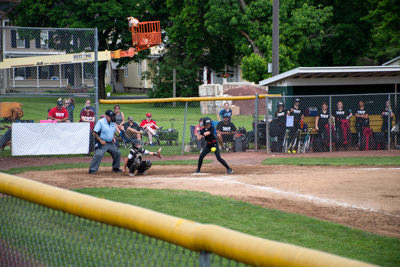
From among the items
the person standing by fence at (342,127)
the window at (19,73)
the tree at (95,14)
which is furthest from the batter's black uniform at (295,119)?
the tree at (95,14)

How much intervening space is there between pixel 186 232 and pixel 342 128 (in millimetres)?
18241

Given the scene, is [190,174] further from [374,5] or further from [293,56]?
[374,5]

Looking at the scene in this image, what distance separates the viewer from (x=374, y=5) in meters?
38.1

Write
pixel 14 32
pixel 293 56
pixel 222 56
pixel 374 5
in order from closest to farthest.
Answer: pixel 14 32, pixel 293 56, pixel 374 5, pixel 222 56

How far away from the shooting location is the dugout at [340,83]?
2041 centimetres

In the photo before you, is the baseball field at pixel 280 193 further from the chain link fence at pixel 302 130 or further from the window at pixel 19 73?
the window at pixel 19 73

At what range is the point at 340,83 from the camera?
21.4 meters

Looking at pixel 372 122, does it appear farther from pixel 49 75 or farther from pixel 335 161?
pixel 49 75

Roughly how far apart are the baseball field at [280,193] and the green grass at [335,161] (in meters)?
0.03

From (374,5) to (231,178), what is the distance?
95.2 feet

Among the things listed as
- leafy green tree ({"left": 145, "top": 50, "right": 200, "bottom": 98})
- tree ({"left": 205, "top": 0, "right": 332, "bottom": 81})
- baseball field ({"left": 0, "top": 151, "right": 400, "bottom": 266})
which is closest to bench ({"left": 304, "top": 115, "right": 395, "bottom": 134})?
baseball field ({"left": 0, "top": 151, "right": 400, "bottom": 266})

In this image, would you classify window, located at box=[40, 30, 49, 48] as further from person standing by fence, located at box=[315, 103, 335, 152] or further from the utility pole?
person standing by fence, located at box=[315, 103, 335, 152]

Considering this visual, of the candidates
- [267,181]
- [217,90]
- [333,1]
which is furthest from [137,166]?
[333,1]

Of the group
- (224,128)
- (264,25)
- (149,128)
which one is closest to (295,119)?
(224,128)
